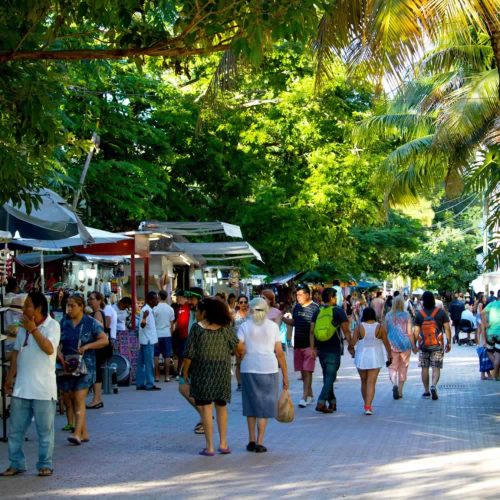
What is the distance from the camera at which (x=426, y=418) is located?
579 inches

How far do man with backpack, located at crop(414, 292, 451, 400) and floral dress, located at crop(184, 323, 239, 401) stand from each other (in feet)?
22.6

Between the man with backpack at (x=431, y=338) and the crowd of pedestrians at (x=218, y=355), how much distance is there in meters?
0.02

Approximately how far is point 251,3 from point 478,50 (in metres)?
13.4

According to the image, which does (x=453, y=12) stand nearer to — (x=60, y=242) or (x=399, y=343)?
(x=399, y=343)

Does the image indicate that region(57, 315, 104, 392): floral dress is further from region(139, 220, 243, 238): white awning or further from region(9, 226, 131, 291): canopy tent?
region(139, 220, 243, 238): white awning

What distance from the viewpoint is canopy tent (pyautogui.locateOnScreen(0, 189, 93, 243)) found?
43.3 feet

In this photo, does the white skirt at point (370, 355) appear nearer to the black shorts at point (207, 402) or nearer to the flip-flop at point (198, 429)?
the flip-flop at point (198, 429)

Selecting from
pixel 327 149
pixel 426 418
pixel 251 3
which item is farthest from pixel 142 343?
pixel 327 149

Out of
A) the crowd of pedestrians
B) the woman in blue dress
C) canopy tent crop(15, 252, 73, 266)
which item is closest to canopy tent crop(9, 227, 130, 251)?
the crowd of pedestrians

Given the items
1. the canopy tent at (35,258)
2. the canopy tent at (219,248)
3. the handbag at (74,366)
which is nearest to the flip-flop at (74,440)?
the handbag at (74,366)

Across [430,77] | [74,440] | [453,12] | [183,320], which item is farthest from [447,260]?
[453,12]

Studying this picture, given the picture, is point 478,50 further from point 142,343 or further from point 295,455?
point 295,455

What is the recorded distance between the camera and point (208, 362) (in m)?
11.2

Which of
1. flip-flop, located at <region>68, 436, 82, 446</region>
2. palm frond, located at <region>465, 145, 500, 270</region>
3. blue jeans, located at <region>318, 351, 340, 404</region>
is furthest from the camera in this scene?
palm frond, located at <region>465, 145, 500, 270</region>
